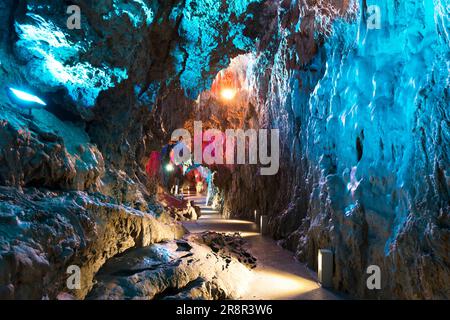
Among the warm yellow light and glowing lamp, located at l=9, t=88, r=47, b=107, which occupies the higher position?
the warm yellow light

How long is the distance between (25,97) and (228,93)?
49.5ft

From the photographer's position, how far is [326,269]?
7.25 meters

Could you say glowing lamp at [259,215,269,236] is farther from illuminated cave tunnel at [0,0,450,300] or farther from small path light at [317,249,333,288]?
small path light at [317,249,333,288]

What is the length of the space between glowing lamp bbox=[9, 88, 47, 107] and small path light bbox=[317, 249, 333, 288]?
672cm

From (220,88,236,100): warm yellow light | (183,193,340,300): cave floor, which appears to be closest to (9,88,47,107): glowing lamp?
(183,193,340,300): cave floor

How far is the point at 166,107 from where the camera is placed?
49.5 ft

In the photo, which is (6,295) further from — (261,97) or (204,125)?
(204,125)

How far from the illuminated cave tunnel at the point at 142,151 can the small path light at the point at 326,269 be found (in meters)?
0.03

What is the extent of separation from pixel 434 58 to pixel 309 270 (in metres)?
5.83

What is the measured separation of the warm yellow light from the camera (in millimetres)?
19906

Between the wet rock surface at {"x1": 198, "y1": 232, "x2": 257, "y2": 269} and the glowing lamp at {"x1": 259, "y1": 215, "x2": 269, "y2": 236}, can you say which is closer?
the wet rock surface at {"x1": 198, "y1": 232, "x2": 257, "y2": 269}

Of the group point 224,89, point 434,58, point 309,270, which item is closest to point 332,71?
point 434,58

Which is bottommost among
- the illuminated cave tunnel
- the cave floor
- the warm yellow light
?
the cave floor

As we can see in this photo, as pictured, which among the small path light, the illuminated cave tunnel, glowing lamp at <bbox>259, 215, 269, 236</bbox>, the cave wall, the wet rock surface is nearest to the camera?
the illuminated cave tunnel
